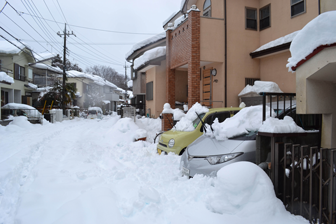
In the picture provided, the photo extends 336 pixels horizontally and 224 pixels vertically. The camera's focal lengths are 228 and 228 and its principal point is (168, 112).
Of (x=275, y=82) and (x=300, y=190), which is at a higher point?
(x=275, y=82)

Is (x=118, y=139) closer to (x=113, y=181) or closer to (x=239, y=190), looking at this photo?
(x=113, y=181)

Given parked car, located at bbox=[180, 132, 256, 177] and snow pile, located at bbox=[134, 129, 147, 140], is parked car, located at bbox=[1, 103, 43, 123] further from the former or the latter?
parked car, located at bbox=[180, 132, 256, 177]

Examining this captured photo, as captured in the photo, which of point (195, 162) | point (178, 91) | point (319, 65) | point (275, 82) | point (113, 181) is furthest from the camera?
point (178, 91)

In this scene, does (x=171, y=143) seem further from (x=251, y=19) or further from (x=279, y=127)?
(x=251, y=19)

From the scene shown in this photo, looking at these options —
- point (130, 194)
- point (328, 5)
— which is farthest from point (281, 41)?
point (130, 194)

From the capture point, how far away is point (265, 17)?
11867 mm

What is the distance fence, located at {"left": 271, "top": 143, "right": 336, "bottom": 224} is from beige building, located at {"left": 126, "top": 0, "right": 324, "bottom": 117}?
25.2ft

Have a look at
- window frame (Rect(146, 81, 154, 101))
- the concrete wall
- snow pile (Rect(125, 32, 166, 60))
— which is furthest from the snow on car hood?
snow pile (Rect(125, 32, 166, 60))

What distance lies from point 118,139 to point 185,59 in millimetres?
5061

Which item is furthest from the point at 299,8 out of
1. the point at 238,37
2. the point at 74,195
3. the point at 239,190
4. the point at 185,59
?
the point at 74,195

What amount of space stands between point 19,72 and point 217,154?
95.1 ft

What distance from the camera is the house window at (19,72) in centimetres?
2532

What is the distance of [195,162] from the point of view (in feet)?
14.9

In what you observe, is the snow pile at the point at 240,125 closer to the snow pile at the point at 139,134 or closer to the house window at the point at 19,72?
the snow pile at the point at 139,134
